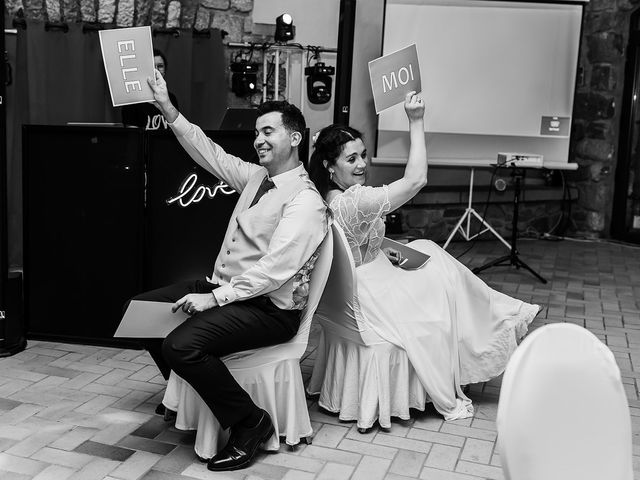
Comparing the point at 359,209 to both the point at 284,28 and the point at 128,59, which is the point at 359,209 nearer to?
the point at 128,59

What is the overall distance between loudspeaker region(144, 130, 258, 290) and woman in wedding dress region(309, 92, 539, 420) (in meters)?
0.75

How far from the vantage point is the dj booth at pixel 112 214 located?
3738 millimetres

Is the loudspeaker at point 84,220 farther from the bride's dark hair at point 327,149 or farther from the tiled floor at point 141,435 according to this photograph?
the bride's dark hair at point 327,149

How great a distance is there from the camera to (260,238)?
272 centimetres

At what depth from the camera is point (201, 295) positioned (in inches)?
103

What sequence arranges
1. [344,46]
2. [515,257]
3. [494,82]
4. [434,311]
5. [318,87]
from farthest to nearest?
[494,82]
[515,257]
[318,87]
[344,46]
[434,311]

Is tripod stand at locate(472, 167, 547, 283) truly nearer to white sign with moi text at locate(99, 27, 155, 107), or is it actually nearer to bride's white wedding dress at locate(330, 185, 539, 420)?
bride's white wedding dress at locate(330, 185, 539, 420)

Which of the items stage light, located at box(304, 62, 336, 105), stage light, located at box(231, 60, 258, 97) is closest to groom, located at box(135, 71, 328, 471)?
stage light, located at box(231, 60, 258, 97)

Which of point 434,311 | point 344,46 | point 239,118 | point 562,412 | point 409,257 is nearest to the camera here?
point 562,412

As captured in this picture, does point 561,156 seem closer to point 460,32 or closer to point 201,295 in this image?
point 460,32

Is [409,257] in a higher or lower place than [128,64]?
lower

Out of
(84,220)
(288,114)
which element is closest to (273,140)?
(288,114)

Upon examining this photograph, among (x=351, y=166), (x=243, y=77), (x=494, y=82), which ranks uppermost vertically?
(x=494, y=82)

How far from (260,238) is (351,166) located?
21.7 inches
